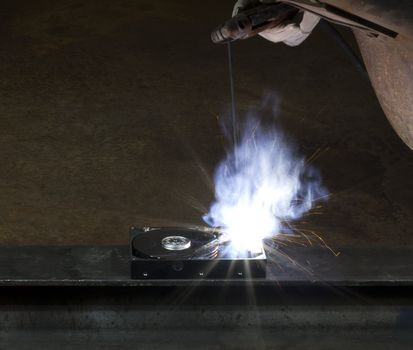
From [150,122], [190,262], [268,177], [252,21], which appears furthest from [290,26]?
[150,122]

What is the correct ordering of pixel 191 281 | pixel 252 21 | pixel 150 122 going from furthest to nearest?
pixel 150 122 < pixel 191 281 < pixel 252 21

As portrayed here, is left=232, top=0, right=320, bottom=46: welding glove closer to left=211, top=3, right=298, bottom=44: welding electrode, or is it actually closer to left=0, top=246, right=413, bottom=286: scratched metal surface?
left=211, top=3, right=298, bottom=44: welding electrode

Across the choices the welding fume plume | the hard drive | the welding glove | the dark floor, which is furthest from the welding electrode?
the dark floor

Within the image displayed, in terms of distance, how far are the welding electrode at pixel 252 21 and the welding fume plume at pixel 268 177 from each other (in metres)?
1.30

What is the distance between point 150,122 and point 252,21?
8.51 feet

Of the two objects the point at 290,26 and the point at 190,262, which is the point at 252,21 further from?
the point at 190,262

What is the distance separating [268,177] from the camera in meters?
3.74

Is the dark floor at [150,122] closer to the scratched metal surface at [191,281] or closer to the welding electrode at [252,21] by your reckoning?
the scratched metal surface at [191,281]

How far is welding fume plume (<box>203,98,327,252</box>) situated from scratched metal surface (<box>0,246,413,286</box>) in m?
0.92

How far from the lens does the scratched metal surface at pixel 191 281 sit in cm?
188

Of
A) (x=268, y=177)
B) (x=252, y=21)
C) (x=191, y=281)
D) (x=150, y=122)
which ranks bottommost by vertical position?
(x=191, y=281)

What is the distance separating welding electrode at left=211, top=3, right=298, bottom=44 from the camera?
1670mm

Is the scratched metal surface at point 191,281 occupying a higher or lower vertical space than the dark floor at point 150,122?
lower

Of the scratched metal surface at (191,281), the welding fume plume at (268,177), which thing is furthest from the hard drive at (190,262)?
the welding fume plume at (268,177)
